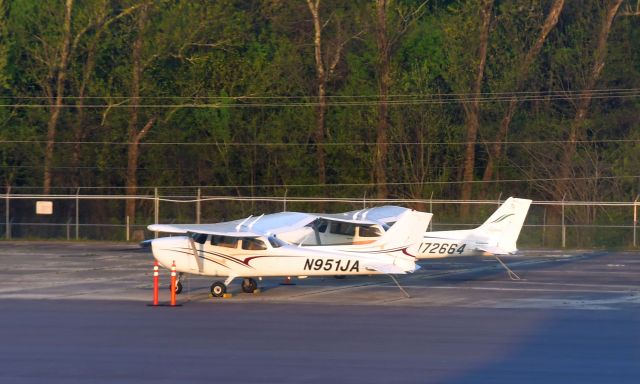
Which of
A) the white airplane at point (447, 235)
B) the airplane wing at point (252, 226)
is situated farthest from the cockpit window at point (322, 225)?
the airplane wing at point (252, 226)

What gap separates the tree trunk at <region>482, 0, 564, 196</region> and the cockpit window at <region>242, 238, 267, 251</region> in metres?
29.8

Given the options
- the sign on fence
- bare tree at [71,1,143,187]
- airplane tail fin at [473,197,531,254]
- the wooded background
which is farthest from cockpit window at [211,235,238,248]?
bare tree at [71,1,143,187]

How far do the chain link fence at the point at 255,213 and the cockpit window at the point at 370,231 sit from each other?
13206 millimetres

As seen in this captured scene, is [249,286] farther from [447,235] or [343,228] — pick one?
[447,235]

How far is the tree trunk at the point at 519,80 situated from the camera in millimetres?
50094

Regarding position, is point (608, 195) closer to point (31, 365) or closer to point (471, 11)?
point (471, 11)

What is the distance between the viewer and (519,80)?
50.5 m

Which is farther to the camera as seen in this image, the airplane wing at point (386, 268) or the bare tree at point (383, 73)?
the bare tree at point (383, 73)

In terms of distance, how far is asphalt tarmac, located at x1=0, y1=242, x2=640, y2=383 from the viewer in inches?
527

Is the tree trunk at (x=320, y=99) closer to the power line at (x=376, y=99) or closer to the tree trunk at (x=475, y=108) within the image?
the power line at (x=376, y=99)

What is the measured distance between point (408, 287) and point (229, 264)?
460 cm

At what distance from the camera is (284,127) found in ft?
169

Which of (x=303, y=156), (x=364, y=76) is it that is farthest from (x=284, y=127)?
(x=364, y=76)

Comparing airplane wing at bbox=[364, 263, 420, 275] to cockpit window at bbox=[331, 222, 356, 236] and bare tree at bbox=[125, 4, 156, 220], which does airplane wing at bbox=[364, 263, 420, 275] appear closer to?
cockpit window at bbox=[331, 222, 356, 236]
